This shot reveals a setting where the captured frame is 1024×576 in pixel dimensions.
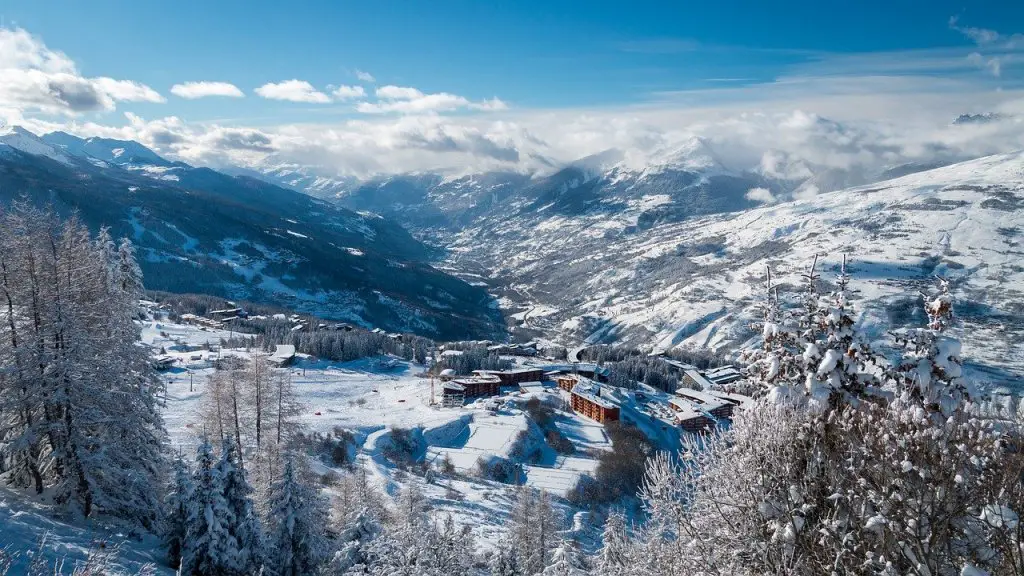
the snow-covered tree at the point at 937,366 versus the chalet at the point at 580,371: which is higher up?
the snow-covered tree at the point at 937,366

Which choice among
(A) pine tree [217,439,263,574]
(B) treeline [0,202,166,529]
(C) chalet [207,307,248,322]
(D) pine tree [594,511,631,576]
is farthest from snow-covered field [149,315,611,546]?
(C) chalet [207,307,248,322]

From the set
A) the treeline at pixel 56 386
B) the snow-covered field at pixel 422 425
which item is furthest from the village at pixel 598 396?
the treeline at pixel 56 386

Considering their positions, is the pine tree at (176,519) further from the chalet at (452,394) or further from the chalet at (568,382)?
the chalet at (568,382)

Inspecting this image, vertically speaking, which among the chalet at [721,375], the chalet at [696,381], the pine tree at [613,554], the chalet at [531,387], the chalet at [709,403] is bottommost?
the chalet at [721,375]

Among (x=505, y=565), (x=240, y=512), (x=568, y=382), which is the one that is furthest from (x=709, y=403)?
(x=240, y=512)

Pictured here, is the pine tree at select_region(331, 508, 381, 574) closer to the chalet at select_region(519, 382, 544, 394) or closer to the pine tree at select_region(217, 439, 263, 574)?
the pine tree at select_region(217, 439, 263, 574)
